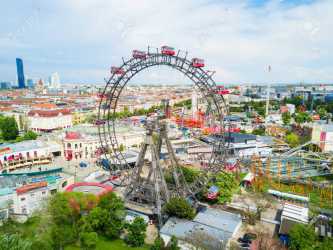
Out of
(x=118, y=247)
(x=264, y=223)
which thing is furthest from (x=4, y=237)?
(x=264, y=223)


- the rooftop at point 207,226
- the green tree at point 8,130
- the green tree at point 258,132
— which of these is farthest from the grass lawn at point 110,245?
the green tree at point 258,132

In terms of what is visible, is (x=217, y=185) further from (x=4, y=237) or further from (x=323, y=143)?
(x=323, y=143)

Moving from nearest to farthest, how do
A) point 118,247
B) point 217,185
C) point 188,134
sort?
1. point 118,247
2. point 217,185
3. point 188,134

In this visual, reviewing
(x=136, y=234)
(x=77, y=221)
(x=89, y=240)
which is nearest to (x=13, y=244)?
(x=89, y=240)

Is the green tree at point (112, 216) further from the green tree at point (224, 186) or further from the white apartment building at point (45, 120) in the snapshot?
the white apartment building at point (45, 120)

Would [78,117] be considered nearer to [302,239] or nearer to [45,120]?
[45,120]
